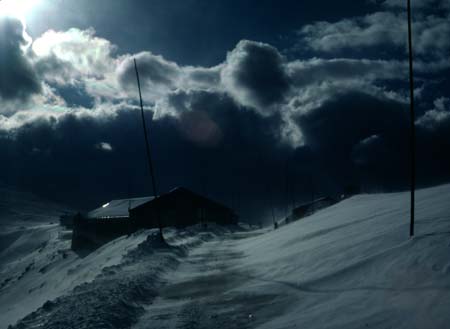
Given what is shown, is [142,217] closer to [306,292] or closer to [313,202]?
[313,202]

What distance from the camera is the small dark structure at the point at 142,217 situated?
5694 cm

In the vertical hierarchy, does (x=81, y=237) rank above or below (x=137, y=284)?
below

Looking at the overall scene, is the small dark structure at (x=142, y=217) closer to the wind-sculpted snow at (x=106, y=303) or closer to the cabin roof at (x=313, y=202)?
the cabin roof at (x=313, y=202)

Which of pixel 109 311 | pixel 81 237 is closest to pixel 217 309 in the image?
pixel 109 311

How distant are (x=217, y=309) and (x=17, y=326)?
4391 mm

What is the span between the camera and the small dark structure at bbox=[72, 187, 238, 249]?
56.9 metres

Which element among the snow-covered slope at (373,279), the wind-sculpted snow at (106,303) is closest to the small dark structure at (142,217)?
the wind-sculpted snow at (106,303)

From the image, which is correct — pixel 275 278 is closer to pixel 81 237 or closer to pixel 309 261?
pixel 309 261

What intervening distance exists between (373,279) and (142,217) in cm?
5062

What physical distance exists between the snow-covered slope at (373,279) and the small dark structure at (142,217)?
44551 millimetres

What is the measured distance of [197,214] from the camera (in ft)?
203

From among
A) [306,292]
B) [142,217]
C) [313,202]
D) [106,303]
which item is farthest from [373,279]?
[313,202]

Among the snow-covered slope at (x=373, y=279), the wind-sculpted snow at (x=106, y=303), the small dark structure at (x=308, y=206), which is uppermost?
the snow-covered slope at (x=373, y=279)

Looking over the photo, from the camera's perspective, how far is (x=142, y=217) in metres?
56.7
